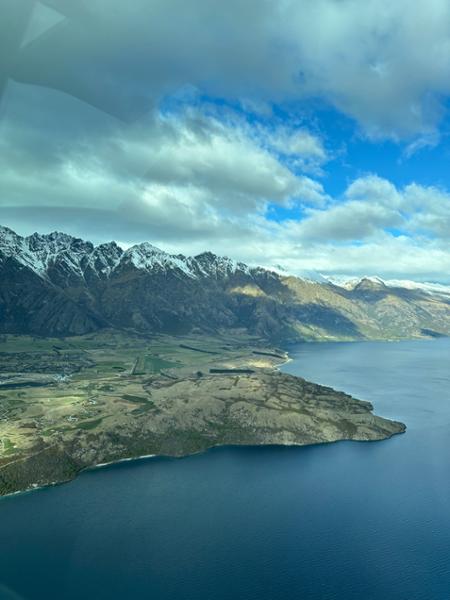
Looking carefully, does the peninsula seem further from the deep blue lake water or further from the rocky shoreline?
the deep blue lake water

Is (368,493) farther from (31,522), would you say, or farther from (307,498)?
(31,522)

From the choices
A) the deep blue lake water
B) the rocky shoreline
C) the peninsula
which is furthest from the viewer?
the peninsula

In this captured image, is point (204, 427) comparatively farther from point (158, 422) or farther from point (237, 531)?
point (237, 531)

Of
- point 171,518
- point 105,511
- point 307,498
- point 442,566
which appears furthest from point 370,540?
point 105,511

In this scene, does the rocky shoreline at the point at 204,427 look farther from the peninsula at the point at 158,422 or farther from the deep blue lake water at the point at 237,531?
the deep blue lake water at the point at 237,531

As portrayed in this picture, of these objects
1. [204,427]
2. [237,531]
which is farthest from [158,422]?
[237,531]

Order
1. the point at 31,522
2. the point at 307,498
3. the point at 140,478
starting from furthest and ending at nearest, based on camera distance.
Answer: the point at 140,478 → the point at 307,498 → the point at 31,522

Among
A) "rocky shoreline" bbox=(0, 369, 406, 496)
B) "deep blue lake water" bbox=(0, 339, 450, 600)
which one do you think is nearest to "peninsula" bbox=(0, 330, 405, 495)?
"rocky shoreline" bbox=(0, 369, 406, 496)

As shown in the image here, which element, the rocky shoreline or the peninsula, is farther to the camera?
the peninsula

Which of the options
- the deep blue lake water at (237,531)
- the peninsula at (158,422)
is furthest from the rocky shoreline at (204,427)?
the deep blue lake water at (237,531)
